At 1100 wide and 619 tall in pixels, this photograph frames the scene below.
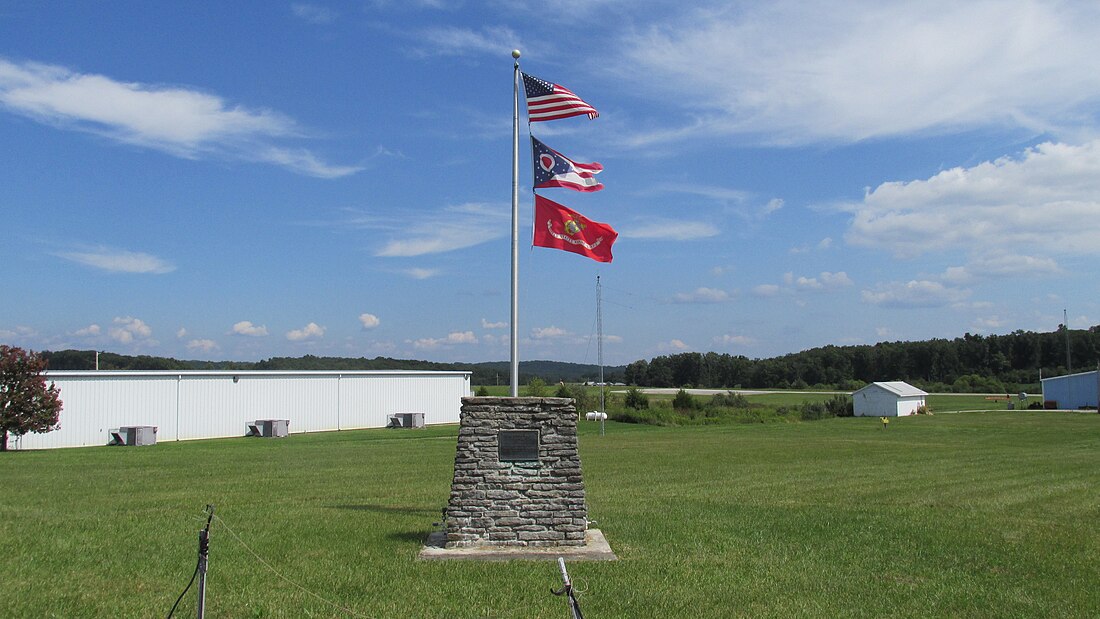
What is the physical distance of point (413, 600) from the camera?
8148 millimetres

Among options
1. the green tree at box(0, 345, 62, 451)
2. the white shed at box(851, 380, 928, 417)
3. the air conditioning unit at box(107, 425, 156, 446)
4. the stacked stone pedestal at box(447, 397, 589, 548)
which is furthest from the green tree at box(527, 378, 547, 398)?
the stacked stone pedestal at box(447, 397, 589, 548)

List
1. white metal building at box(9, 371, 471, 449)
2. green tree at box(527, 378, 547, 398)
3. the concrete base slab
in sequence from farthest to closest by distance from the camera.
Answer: green tree at box(527, 378, 547, 398) → white metal building at box(9, 371, 471, 449) → the concrete base slab

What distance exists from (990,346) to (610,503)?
134m

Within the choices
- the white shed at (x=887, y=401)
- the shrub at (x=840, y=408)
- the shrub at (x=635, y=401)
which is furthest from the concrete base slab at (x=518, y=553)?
the shrub at (x=840, y=408)

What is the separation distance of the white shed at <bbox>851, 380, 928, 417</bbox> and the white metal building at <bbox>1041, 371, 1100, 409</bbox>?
11561 mm

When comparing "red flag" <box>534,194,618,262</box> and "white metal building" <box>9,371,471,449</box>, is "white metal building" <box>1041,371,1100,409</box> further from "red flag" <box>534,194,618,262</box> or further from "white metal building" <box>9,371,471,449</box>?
"red flag" <box>534,194,618,262</box>

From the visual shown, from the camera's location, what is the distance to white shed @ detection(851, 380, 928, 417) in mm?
65312

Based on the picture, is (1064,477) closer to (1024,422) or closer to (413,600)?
(413,600)

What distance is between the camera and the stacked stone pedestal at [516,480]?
10562 millimetres

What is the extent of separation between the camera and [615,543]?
36.6 feet

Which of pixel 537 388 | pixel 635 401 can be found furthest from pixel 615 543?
pixel 537 388

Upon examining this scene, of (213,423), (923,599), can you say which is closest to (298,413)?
(213,423)

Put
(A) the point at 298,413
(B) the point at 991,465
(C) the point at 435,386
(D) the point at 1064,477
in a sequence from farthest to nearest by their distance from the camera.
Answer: (C) the point at 435,386 < (A) the point at 298,413 < (B) the point at 991,465 < (D) the point at 1064,477

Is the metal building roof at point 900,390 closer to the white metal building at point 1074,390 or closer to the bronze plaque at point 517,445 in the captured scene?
the white metal building at point 1074,390
